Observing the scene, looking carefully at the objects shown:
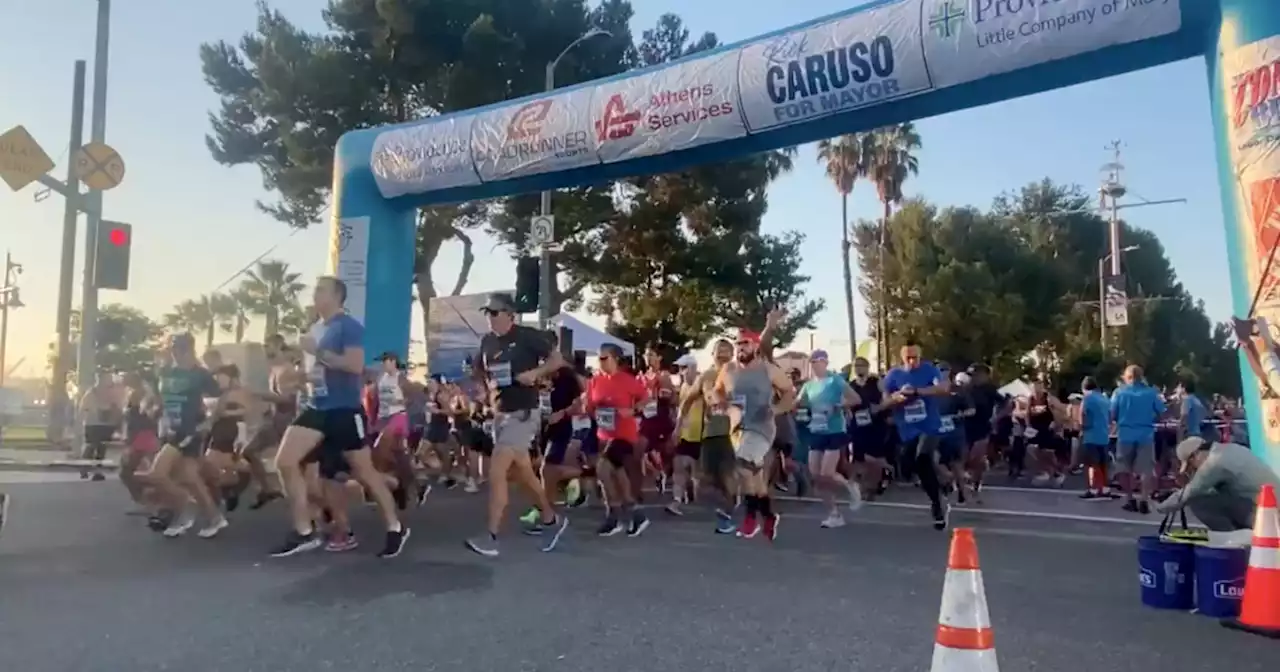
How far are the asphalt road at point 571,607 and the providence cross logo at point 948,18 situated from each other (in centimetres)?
461

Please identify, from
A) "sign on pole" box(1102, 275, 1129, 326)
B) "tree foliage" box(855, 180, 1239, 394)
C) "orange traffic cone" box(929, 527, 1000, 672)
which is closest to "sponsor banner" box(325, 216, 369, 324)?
"orange traffic cone" box(929, 527, 1000, 672)

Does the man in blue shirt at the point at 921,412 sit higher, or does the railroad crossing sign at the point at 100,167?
the railroad crossing sign at the point at 100,167

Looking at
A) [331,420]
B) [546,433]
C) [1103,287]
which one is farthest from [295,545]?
[1103,287]

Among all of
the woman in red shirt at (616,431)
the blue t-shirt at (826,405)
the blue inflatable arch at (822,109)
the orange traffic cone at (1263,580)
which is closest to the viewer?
the orange traffic cone at (1263,580)

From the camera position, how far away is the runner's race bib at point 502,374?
783cm

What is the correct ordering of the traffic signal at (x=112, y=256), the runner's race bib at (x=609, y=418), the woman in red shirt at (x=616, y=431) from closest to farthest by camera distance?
the woman in red shirt at (x=616, y=431)
the runner's race bib at (x=609, y=418)
the traffic signal at (x=112, y=256)

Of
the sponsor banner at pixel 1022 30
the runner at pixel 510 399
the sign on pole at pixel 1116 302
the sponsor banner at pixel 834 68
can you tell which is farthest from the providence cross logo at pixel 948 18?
the sign on pole at pixel 1116 302

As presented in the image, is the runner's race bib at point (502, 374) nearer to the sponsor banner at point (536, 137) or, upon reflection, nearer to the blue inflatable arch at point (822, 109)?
the blue inflatable arch at point (822, 109)

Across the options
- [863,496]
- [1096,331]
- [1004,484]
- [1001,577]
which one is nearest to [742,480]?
[1001,577]

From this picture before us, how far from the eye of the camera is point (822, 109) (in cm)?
1112

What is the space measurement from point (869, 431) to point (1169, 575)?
6.69 m

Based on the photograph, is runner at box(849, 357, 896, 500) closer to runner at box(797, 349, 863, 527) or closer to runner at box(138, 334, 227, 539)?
runner at box(797, 349, 863, 527)

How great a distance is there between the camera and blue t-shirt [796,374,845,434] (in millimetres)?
10609

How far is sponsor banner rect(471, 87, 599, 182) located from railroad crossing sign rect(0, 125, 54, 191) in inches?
332
